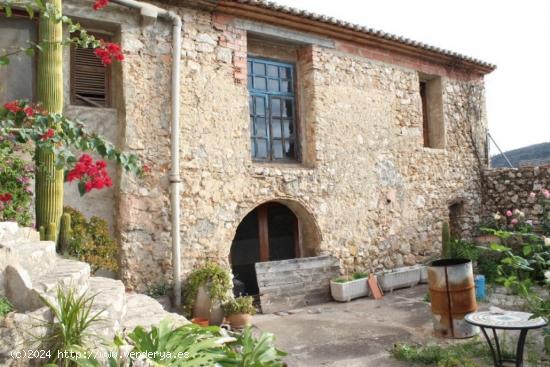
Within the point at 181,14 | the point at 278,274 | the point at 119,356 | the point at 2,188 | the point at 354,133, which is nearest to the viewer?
the point at 119,356

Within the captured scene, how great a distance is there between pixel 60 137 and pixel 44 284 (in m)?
1.46

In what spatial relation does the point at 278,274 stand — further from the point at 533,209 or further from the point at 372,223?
the point at 533,209

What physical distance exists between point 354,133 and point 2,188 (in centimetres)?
552

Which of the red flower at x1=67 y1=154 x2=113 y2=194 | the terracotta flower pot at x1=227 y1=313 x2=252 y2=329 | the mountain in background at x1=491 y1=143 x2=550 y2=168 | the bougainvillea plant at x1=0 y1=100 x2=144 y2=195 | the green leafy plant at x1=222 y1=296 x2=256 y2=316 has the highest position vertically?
the mountain in background at x1=491 y1=143 x2=550 y2=168

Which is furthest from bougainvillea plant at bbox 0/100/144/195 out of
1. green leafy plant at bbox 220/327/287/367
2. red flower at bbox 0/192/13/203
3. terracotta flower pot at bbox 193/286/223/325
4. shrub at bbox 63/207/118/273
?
terracotta flower pot at bbox 193/286/223/325

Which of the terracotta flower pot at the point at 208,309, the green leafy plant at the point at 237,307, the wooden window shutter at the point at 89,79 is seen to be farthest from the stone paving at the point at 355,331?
the wooden window shutter at the point at 89,79

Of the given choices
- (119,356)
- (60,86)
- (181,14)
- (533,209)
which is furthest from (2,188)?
(533,209)

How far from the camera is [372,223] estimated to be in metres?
7.98

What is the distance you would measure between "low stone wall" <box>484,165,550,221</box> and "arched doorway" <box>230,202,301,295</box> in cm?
509

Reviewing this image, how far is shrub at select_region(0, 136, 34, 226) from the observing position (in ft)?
14.5

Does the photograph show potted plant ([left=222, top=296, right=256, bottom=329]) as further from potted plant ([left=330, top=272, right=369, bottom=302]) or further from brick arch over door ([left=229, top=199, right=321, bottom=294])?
potted plant ([left=330, top=272, right=369, bottom=302])

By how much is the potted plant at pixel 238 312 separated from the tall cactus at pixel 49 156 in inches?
87.0

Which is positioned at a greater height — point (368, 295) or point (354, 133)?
point (354, 133)

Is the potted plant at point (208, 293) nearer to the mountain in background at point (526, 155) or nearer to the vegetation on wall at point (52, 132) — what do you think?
the vegetation on wall at point (52, 132)
